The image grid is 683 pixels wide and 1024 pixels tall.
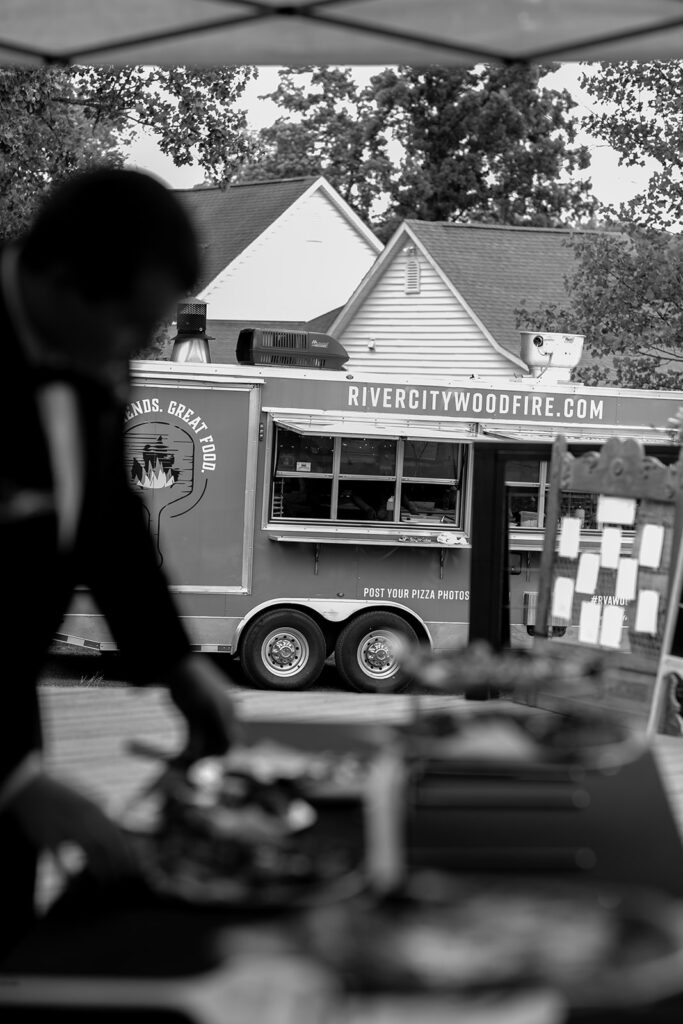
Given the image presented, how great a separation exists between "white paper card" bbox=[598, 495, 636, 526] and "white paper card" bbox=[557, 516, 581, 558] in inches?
9.4

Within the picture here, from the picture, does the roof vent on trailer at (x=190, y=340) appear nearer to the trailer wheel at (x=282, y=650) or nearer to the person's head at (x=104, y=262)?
the trailer wheel at (x=282, y=650)

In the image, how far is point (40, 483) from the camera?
5.07ft

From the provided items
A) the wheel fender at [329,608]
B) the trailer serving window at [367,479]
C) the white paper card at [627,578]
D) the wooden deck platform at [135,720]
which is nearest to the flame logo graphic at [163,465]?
the trailer serving window at [367,479]

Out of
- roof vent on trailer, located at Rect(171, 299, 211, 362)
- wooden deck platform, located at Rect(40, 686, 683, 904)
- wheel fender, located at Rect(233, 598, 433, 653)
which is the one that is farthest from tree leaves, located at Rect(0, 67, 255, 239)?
wooden deck platform, located at Rect(40, 686, 683, 904)

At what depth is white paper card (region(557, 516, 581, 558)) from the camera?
6.41 m

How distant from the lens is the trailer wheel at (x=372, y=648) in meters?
13.0

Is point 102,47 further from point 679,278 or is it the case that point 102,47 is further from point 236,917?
point 679,278

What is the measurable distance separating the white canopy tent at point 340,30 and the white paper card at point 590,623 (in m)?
2.55

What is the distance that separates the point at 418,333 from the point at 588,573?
21.1m

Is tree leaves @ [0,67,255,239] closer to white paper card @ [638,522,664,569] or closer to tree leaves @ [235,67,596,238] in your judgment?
white paper card @ [638,522,664,569]

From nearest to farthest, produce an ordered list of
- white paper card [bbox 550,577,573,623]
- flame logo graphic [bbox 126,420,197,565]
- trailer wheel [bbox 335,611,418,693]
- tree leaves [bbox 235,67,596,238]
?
white paper card [bbox 550,577,573,623]
flame logo graphic [bbox 126,420,197,565]
trailer wheel [bbox 335,611,418,693]
tree leaves [bbox 235,67,596,238]

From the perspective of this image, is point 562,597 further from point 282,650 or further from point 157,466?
point 157,466

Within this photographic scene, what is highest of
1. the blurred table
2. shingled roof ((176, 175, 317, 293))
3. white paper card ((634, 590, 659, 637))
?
shingled roof ((176, 175, 317, 293))

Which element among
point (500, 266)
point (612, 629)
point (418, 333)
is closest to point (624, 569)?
point (612, 629)
